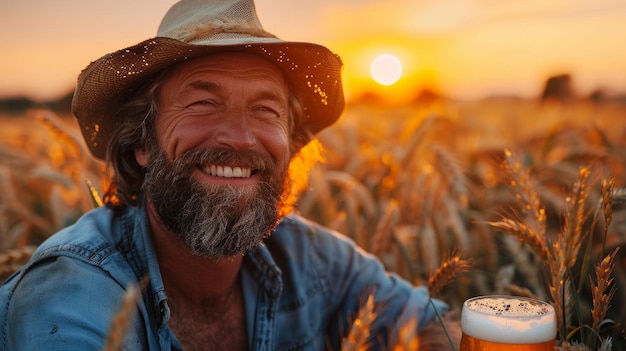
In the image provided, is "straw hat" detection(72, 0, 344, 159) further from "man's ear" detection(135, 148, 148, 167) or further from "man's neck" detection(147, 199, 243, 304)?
"man's neck" detection(147, 199, 243, 304)

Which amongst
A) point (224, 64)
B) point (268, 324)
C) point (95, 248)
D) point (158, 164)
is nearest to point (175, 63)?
point (224, 64)

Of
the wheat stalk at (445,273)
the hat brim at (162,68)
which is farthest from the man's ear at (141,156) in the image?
the wheat stalk at (445,273)

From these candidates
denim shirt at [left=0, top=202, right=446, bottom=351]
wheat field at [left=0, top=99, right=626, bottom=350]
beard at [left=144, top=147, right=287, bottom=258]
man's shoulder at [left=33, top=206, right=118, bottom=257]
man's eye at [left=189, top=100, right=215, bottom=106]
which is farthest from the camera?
wheat field at [left=0, top=99, right=626, bottom=350]

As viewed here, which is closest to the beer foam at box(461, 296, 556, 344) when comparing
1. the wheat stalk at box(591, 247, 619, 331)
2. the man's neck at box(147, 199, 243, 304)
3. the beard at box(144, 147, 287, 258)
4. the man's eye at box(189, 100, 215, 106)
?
the wheat stalk at box(591, 247, 619, 331)

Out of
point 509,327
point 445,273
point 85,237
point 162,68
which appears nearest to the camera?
point 509,327

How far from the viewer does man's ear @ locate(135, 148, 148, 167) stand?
287 centimetres

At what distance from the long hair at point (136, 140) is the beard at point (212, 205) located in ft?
1.03

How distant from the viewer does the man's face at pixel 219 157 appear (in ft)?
8.13

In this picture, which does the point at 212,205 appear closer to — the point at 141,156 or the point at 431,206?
the point at 141,156

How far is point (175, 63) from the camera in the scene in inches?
103

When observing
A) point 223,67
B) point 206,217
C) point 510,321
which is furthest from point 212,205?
point 510,321

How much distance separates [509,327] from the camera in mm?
1631

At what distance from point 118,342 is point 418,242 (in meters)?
3.17

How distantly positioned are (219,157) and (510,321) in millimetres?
1264
